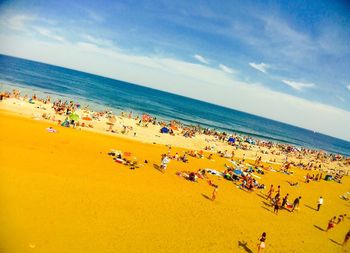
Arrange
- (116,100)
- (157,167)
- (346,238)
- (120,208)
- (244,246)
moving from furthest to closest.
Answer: (116,100)
(157,167)
(346,238)
(120,208)
(244,246)

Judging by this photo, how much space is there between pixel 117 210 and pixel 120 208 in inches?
10.3

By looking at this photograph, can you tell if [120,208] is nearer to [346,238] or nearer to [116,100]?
[346,238]

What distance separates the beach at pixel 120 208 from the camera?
884 cm

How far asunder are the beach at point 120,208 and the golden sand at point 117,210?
1.7 inches

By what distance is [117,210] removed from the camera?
11281 millimetres

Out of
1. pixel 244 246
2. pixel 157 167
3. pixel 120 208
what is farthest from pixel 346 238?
pixel 157 167

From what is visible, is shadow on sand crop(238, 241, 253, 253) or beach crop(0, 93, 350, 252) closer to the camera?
beach crop(0, 93, 350, 252)

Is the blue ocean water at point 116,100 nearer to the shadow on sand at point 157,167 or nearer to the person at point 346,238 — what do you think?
the shadow on sand at point 157,167

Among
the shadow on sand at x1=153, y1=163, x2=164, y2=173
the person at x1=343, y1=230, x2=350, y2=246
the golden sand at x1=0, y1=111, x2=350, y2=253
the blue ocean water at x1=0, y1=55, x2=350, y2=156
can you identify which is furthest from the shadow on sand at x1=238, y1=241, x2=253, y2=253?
the blue ocean water at x1=0, y1=55, x2=350, y2=156

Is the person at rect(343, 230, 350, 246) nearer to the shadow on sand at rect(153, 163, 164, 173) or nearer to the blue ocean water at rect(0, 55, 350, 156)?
the shadow on sand at rect(153, 163, 164, 173)

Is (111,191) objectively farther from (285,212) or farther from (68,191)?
(285,212)

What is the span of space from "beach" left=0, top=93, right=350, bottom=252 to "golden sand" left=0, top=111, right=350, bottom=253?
0.14 ft

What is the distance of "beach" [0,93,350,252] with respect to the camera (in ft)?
29.0

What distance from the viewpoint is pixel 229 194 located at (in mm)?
17547
